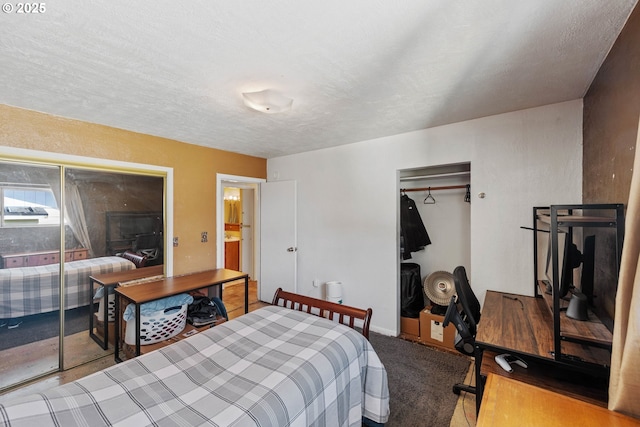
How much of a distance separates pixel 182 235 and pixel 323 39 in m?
2.81

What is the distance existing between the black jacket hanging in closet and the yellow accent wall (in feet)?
7.53

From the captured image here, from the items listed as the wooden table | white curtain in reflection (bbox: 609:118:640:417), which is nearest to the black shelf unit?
white curtain in reflection (bbox: 609:118:640:417)

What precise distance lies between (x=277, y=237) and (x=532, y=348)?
3.21 m

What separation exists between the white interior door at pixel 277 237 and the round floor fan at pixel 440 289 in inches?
71.9

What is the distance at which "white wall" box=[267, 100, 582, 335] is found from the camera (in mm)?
2209

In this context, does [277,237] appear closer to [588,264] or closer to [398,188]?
[398,188]

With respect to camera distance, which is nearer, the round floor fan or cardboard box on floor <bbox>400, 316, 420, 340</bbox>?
the round floor fan

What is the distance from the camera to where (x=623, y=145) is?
1304 millimetres

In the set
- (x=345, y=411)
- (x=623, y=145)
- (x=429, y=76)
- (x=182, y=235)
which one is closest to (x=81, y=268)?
(x=182, y=235)

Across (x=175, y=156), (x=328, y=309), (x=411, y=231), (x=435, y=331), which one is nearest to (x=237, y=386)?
(x=328, y=309)

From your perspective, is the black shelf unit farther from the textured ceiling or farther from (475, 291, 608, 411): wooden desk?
the textured ceiling

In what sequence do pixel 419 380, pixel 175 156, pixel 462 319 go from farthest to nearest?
1. pixel 175 156
2. pixel 419 380
3. pixel 462 319

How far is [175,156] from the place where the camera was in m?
3.17

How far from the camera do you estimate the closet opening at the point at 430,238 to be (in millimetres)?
3064
